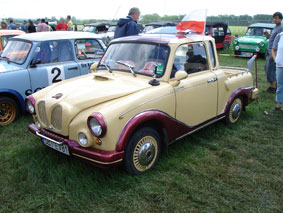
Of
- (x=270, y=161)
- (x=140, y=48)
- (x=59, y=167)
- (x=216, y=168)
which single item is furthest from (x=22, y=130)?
(x=270, y=161)

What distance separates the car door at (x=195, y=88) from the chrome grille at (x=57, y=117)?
1.57 m

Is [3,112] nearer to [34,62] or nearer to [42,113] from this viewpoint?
[34,62]

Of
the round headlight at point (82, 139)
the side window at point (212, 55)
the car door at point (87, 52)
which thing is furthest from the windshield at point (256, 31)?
the round headlight at point (82, 139)

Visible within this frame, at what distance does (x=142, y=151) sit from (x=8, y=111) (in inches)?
127

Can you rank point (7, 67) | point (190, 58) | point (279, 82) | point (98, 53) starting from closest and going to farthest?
point (190, 58) < point (7, 67) < point (279, 82) < point (98, 53)

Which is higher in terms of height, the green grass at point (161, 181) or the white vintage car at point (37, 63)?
the white vintage car at point (37, 63)

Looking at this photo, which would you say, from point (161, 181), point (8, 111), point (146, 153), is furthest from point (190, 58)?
point (8, 111)

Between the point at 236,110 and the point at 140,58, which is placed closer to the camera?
the point at 140,58

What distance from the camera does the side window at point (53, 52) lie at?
220 inches

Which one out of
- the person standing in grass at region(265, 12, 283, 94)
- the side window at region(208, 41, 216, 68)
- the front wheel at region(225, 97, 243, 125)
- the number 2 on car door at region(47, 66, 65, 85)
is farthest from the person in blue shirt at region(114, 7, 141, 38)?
the person standing in grass at region(265, 12, 283, 94)

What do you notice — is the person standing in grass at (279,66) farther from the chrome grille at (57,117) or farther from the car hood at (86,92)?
the chrome grille at (57,117)

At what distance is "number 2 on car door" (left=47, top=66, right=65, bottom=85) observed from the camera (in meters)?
5.59

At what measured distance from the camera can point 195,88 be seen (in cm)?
405

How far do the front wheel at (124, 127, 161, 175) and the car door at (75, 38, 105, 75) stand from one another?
125 inches
